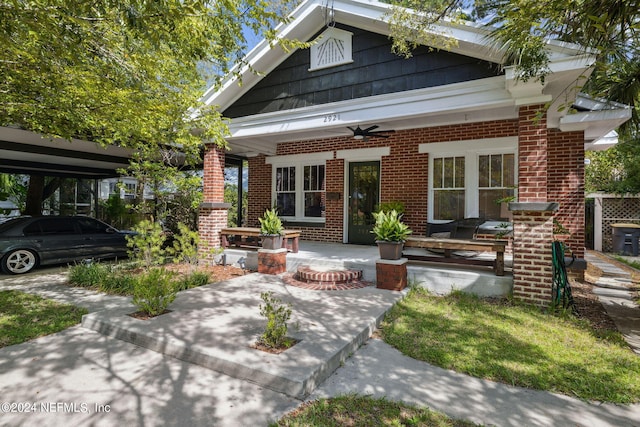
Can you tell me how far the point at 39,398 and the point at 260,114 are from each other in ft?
20.2

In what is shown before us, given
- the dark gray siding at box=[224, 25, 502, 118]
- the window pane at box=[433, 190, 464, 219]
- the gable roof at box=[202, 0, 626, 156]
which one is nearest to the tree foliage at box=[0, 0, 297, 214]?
the gable roof at box=[202, 0, 626, 156]

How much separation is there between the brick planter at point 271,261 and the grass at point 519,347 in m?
2.79

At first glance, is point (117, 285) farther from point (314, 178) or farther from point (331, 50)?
point (331, 50)

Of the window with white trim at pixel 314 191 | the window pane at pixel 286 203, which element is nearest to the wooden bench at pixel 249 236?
the window pane at pixel 286 203

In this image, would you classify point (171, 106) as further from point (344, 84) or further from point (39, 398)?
point (39, 398)

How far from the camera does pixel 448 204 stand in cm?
796

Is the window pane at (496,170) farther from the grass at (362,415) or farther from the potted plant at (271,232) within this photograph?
the grass at (362,415)

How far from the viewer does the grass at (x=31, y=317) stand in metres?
3.92

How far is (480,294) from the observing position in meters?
5.38

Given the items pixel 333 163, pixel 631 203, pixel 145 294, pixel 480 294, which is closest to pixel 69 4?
pixel 145 294

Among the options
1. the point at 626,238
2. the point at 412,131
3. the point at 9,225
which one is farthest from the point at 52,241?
the point at 626,238

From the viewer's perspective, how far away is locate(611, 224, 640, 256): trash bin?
11.2 meters

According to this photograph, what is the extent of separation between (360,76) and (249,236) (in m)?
4.31

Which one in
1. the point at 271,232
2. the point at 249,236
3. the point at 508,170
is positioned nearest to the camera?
the point at 271,232
